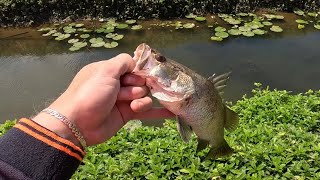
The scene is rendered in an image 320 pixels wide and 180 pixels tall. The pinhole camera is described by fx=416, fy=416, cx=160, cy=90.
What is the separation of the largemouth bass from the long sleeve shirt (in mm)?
553

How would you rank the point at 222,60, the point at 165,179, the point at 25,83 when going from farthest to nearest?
the point at 222,60, the point at 25,83, the point at 165,179

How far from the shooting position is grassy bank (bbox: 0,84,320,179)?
137 inches

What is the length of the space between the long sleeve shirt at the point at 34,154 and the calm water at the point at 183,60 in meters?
4.68

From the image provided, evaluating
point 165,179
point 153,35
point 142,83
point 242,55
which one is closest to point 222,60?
point 242,55

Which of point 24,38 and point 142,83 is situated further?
point 24,38

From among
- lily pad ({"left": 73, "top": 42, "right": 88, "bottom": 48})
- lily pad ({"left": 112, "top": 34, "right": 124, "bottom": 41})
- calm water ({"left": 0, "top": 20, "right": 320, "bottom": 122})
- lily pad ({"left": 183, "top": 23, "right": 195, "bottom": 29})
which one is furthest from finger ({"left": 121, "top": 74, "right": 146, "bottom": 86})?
lily pad ({"left": 183, "top": 23, "right": 195, "bottom": 29})

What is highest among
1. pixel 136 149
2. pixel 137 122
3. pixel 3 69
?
pixel 136 149

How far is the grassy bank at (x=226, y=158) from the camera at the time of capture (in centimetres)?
348

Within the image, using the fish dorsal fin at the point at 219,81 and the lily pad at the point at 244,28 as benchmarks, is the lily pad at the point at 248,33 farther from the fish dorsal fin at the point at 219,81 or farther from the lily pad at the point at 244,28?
the fish dorsal fin at the point at 219,81

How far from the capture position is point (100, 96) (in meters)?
2.08

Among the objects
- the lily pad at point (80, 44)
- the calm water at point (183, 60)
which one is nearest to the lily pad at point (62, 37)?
the calm water at point (183, 60)

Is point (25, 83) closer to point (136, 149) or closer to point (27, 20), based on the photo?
point (27, 20)

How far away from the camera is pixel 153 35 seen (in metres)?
8.95

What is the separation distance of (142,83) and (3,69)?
6190 millimetres
